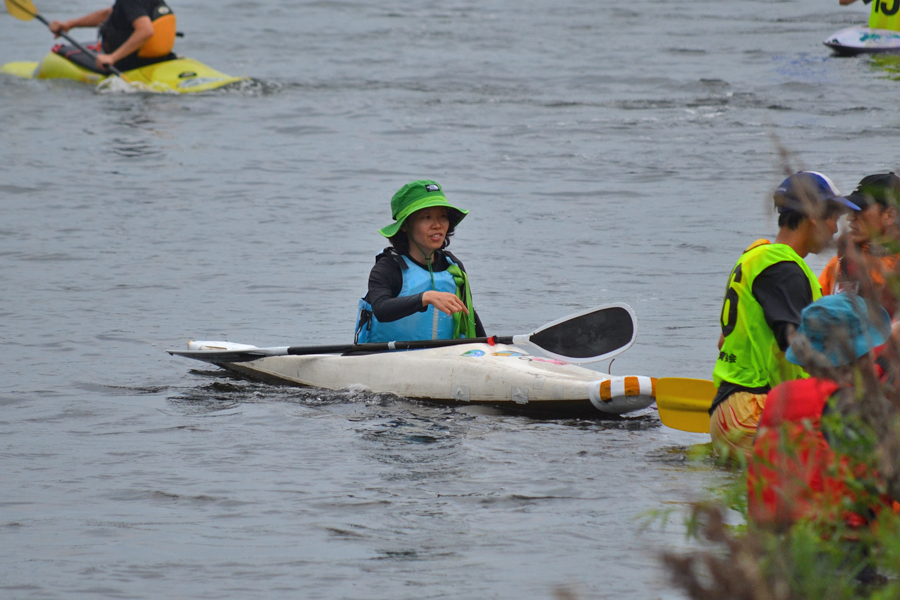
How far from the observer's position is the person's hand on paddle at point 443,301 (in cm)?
603

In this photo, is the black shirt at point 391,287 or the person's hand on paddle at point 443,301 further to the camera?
the black shirt at point 391,287

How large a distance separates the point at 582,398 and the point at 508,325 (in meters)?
2.69

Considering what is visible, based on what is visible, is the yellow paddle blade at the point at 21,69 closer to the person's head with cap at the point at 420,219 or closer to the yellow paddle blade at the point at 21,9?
the yellow paddle blade at the point at 21,9

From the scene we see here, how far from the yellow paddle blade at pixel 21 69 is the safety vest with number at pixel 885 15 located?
12714mm

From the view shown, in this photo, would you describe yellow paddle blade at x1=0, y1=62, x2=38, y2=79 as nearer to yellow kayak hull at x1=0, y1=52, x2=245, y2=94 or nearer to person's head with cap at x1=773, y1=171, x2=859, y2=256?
yellow kayak hull at x1=0, y1=52, x2=245, y2=94

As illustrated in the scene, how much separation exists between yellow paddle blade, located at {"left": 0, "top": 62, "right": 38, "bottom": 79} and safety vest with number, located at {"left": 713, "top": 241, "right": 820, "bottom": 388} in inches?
642

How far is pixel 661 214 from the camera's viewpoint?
12180 millimetres

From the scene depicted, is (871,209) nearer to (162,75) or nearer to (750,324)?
(750,324)

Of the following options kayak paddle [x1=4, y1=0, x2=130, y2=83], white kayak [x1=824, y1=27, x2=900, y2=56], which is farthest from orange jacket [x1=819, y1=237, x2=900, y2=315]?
white kayak [x1=824, y1=27, x2=900, y2=56]

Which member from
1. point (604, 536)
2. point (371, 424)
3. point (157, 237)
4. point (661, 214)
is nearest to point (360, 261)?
point (157, 237)

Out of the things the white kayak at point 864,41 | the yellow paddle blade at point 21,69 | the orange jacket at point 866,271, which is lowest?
the orange jacket at point 866,271

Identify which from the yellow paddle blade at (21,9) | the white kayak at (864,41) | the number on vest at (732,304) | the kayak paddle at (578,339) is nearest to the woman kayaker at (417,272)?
the kayak paddle at (578,339)

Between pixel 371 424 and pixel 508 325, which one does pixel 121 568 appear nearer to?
pixel 371 424

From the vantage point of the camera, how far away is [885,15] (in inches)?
713
